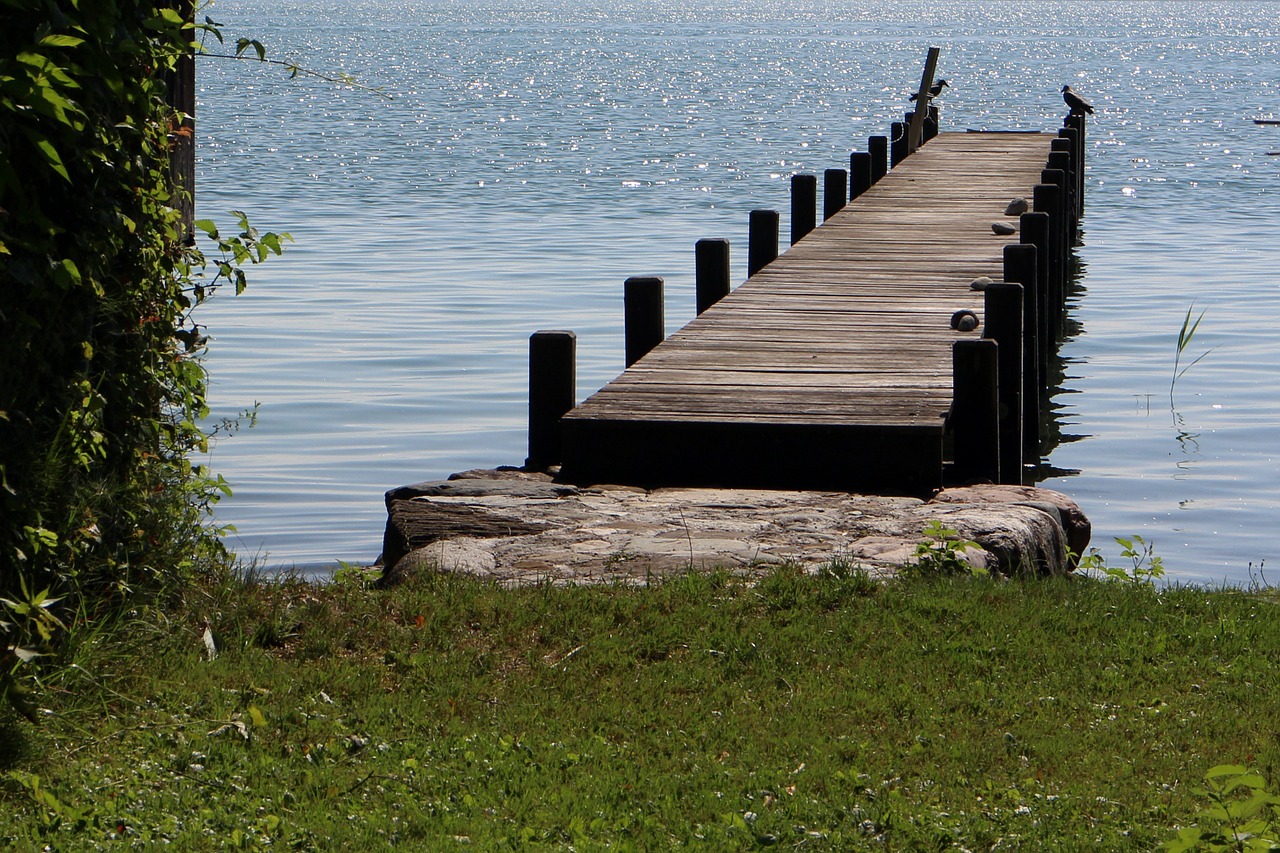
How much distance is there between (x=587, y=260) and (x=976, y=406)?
48.6ft

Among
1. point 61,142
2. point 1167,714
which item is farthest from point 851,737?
point 61,142

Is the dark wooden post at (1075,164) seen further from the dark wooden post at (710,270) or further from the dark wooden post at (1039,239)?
the dark wooden post at (710,270)

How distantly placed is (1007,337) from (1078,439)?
4395mm

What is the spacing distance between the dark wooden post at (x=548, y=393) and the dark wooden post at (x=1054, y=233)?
8.04 metres

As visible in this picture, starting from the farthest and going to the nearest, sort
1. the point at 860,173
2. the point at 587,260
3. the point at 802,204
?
the point at 587,260
the point at 860,173
the point at 802,204

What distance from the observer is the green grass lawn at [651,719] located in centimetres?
418

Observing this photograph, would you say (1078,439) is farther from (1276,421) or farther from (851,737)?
(851,737)

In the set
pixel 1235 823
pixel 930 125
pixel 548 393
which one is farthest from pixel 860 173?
pixel 1235 823

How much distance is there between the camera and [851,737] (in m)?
4.73

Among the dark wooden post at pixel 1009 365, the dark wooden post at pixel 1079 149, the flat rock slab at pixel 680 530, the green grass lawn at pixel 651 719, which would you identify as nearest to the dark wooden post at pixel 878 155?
the dark wooden post at pixel 1079 149

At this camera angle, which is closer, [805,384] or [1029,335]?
[805,384]

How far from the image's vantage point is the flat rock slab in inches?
249

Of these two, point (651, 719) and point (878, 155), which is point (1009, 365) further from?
point (878, 155)

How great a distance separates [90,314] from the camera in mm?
4832
